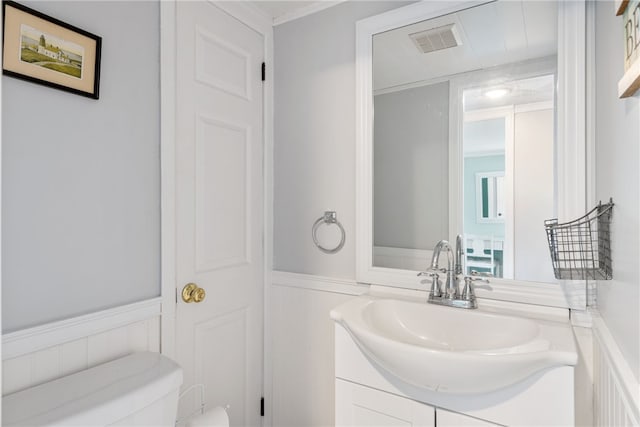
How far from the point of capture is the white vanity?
1.05 metres

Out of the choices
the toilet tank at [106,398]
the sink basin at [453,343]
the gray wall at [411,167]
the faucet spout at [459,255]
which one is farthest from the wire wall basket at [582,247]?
the toilet tank at [106,398]

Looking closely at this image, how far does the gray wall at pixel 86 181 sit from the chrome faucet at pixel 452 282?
3.37ft

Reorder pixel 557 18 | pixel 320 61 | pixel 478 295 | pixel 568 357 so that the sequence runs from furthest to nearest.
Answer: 1. pixel 320 61
2. pixel 478 295
3. pixel 557 18
4. pixel 568 357

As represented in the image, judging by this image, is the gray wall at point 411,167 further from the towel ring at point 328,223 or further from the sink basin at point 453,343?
the sink basin at point 453,343

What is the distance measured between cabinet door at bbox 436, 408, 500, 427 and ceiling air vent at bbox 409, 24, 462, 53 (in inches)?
51.5

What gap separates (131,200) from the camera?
1.36m

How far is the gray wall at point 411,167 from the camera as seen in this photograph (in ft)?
5.18

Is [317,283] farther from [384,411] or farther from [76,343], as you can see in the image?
[76,343]

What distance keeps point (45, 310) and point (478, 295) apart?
1.41 metres

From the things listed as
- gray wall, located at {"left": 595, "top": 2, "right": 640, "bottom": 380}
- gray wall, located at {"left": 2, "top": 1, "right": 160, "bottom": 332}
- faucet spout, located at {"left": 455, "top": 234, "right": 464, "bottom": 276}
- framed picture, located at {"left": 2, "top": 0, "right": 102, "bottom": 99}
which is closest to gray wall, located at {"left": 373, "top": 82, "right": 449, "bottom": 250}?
faucet spout, located at {"left": 455, "top": 234, "right": 464, "bottom": 276}

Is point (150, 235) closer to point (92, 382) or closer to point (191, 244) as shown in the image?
point (191, 244)

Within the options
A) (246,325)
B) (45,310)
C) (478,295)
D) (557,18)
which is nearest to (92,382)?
(45,310)

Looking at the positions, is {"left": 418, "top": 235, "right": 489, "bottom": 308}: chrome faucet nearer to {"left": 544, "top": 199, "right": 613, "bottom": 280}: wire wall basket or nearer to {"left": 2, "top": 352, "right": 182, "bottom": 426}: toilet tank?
{"left": 544, "top": 199, "right": 613, "bottom": 280}: wire wall basket

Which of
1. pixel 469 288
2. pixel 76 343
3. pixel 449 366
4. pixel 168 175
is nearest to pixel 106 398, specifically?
pixel 76 343
